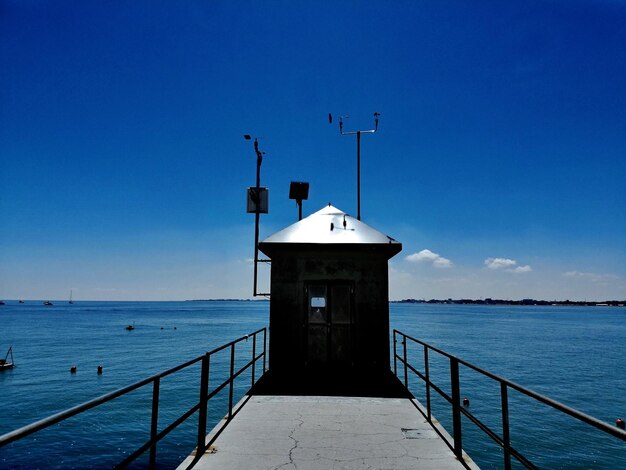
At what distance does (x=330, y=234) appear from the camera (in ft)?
28.8

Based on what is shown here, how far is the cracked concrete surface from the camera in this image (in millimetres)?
4301

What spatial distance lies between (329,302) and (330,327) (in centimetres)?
54

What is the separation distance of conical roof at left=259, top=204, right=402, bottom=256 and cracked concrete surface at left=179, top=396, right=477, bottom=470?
3.17m

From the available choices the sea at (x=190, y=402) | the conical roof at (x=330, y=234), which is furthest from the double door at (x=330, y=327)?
the sea at (x=190, y=402)

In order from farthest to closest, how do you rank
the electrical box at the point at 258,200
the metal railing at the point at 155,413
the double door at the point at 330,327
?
the electrical box at the point at 258,200
the double door at the point at 330,327
the metal railing at the point at 155,413

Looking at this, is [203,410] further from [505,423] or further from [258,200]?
[258,200]

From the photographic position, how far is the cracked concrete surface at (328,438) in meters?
4.30

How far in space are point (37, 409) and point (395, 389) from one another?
23.5 meters

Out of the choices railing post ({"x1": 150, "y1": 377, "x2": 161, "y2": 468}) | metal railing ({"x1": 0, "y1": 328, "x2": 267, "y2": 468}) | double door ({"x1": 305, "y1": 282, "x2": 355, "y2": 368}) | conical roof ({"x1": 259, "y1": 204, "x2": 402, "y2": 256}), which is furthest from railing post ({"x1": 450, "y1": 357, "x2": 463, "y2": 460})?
conical roof ({"x1": 259, "y1": 204, "x2": 402, "y2": 256})

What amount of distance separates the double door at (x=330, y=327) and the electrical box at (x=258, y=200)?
3473 mm

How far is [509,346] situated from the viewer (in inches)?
1905

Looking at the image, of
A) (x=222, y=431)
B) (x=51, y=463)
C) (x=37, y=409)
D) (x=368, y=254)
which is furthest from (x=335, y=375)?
(x=37, y=409)

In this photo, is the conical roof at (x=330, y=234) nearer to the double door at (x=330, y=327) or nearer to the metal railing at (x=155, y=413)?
the double door at (x=330, y=327)

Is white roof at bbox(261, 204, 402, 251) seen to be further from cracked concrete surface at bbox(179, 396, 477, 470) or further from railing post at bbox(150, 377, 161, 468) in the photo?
railing post at bbox(150, 377, 161, 468)
